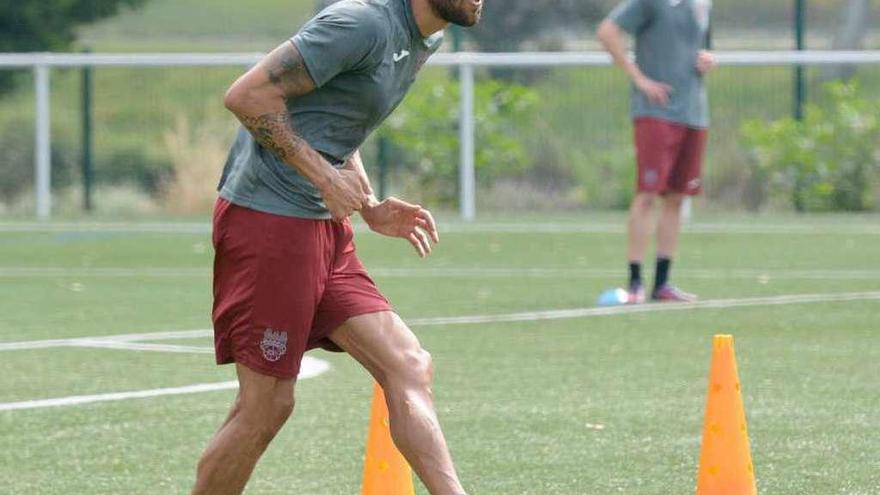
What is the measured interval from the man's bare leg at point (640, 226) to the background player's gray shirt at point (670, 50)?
505 millimetres

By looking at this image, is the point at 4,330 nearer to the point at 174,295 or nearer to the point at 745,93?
the point at 174,295

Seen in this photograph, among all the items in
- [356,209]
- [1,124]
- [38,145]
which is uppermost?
[356,209]

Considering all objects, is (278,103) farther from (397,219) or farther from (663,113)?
(663,113)

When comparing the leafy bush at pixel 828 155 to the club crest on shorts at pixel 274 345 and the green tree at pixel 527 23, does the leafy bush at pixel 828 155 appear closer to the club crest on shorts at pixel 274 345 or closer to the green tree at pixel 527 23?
the green tree at pixel 527 23

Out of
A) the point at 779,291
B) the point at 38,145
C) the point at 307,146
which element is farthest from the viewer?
the point at 38,145

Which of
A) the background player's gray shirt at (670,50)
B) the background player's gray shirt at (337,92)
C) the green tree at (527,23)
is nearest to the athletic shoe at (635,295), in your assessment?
the background player's gray shirt at (670,50)

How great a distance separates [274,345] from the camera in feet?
20.3

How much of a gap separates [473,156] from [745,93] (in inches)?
230

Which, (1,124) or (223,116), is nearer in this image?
(223,116)

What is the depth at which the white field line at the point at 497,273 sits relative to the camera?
1495 cm

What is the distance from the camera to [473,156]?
2262cm

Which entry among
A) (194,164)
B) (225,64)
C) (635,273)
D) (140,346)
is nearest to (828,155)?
(225,64)

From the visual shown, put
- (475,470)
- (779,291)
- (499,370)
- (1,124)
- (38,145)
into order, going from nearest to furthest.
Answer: (475,470)
(499,370)
(779,291)
(38,145)
(1,124)

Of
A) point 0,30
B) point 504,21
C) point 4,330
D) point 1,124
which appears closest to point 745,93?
point 504,21
